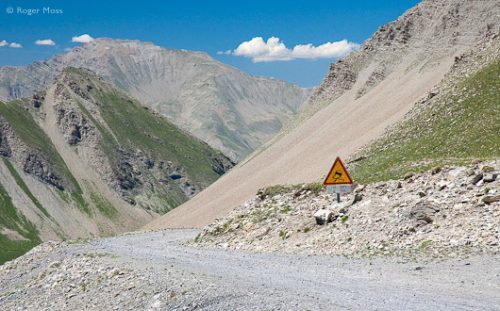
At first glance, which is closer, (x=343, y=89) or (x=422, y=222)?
(x=422, y=222)

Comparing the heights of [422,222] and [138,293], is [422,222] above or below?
below

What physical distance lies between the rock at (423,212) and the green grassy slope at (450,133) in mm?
9337

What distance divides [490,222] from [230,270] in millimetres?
10310

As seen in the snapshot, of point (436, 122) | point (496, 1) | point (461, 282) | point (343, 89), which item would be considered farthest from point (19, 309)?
point (343, 89)

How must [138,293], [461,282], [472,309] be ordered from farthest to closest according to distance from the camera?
[138,293] → [461,282] → [472,309]

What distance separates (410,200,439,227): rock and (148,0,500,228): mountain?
1503 inches

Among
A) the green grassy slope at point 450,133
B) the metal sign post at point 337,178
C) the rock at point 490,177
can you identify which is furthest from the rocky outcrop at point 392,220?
the green grassy slope at point 450,133

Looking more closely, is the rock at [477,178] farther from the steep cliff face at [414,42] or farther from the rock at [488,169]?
the steep cliff face at [414,42]

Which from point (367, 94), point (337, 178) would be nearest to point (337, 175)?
point (337, 178)

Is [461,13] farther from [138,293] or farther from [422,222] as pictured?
[138,293]

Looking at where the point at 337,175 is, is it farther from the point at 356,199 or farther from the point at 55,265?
the point at 55,265

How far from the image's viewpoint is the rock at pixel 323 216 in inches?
1200

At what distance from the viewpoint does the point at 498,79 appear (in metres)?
53.8

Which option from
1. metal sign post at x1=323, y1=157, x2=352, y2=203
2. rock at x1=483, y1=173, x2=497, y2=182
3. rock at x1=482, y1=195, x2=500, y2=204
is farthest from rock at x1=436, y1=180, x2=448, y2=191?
metal sign post at x1=323, y1=157, x2=352, y2=203
